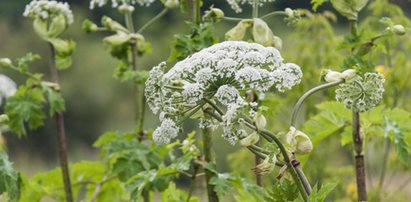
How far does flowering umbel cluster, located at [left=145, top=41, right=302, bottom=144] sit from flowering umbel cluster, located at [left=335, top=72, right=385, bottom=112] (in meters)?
0.13

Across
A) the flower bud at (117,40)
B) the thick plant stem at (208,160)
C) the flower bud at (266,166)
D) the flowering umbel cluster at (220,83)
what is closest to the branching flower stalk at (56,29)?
the flower bud at (117,40)

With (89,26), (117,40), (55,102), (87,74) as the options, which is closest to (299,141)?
(55,102)

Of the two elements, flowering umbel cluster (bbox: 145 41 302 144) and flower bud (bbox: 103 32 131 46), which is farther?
flower bud (bbox: 103 32 131 46)

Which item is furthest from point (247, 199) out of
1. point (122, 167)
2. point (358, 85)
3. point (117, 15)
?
point (117, 15)

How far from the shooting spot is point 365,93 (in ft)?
6.41

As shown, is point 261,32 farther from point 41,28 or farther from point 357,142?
point 41,28

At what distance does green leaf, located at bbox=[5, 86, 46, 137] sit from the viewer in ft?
10.3

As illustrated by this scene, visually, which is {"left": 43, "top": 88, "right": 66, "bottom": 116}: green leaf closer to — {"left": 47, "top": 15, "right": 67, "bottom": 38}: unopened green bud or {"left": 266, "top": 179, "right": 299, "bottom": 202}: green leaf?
{"left": 47, "top": 15, "right": 67, "bottom": 38}: unopened green bud

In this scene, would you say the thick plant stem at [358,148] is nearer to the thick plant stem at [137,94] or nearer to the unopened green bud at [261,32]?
the unopened green bud at [261,32]

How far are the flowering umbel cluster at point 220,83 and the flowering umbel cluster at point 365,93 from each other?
0.13m

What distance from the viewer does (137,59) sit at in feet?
11.1

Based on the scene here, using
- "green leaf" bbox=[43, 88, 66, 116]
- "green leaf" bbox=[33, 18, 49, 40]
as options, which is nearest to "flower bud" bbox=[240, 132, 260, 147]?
"green leaf" bbox=[43, 88, 66, 116]

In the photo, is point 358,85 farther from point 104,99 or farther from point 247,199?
point 104,99

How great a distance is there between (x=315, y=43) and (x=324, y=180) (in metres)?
0.74
